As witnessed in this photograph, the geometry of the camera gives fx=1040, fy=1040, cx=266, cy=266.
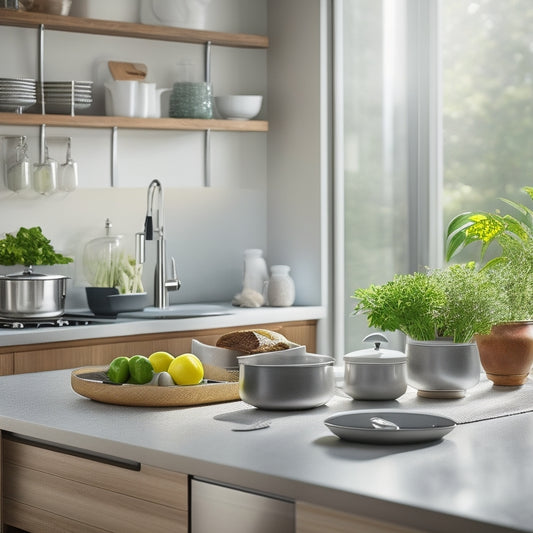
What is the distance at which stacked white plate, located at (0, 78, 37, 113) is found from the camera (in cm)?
434

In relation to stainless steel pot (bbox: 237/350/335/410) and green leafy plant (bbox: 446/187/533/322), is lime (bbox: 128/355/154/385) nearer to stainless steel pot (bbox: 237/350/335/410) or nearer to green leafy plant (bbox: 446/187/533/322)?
stainless steel pot (bbox: 237/350/335/410)

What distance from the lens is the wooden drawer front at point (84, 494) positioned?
1772mm

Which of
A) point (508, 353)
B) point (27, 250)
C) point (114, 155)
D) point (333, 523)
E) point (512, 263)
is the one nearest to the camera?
point (333, 523)

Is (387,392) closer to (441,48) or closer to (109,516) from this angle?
(109,516)

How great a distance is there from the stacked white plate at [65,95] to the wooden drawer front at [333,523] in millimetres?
3304

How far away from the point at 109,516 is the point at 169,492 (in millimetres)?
188

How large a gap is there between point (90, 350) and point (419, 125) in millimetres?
1924

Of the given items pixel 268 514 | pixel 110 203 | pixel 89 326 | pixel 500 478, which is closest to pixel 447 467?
pixel 500 478

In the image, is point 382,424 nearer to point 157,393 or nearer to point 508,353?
point 157,393

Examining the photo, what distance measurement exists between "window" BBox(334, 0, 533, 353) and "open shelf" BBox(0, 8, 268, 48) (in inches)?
19.1

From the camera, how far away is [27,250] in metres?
4.20

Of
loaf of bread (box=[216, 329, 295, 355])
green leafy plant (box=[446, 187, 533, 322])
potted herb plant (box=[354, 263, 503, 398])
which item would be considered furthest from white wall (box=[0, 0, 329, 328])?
potted herb plant (box=[354, 263, 503, 398])

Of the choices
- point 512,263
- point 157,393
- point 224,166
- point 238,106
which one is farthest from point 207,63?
point 157,393

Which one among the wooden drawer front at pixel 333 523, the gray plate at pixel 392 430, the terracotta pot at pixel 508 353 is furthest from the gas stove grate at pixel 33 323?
the wooden drawer front at pixel 333 523
